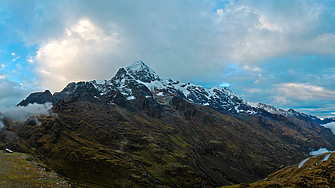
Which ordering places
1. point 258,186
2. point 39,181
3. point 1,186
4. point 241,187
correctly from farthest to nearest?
point 241,187 → point 258,186 → point 39,181 → point 1,186

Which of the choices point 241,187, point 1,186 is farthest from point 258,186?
point 1,186

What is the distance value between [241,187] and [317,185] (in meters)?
37.9

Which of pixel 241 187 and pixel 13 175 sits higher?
pixel 13 175

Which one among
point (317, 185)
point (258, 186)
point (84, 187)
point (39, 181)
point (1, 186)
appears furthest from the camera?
point (84, 187)

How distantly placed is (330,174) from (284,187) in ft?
107

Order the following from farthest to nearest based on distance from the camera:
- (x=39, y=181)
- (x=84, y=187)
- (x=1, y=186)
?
(x=84, y=187), (x=39, y=181), (x=1, y=186)

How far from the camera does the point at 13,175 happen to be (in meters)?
77.3

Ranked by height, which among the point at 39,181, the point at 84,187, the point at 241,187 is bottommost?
the point at 84,187

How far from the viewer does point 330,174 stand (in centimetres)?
10750

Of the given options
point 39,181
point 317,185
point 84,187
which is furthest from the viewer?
point 84,187

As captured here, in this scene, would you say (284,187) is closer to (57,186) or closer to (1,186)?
(57,186)

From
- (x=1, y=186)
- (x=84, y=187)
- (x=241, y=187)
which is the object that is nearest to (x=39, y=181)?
(x=1, y=186)

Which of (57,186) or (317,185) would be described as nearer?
(57,186)

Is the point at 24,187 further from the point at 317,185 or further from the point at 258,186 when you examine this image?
the point at 317,185
